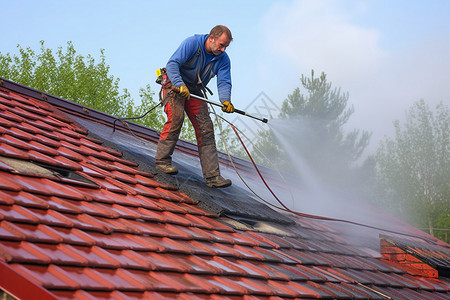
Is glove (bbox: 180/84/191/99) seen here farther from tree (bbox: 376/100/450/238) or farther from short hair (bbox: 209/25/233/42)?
tree (bbox: 376/100/450/238)

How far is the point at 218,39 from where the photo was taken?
534 centimetres

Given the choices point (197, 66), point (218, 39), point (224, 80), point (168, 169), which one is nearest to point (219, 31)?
point (218, 39)

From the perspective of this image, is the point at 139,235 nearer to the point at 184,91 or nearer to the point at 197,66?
the point at 184,91

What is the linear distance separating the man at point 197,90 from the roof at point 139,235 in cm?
22

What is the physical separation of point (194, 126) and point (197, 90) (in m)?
0.38

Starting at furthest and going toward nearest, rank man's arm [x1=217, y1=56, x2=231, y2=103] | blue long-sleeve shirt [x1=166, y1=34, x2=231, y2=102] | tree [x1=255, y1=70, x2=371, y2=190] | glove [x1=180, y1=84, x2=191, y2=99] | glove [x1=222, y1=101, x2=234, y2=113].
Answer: tree [x1=255, y1=70, x2=371, y2=190], man's arm [x1=217, y1=56, x2=231, y2=103], glove [x1=222, y1=101, x2=234, y2=113], blue long-sleeve shirt [x1=166, y1=34, x2=231, y2=102], glove [x1=180, y1=84, x2=191, y2=99]

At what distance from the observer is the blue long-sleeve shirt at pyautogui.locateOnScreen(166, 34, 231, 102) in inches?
208

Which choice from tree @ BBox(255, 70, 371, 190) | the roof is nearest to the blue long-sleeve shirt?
the roof

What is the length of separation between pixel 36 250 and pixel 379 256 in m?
4.74

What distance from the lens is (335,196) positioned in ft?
34.7

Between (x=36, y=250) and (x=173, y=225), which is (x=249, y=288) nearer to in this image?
(x=173, y=225)

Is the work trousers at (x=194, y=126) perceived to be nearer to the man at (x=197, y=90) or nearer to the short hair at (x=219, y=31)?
the man at (x=197, y=90)

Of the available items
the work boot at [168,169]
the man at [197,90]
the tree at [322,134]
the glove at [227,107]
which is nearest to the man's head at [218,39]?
the man at [197,90]

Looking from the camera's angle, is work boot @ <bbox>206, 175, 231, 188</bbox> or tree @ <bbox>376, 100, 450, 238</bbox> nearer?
work boot @ <bbox>206, 175, 231, 188</bbox>
